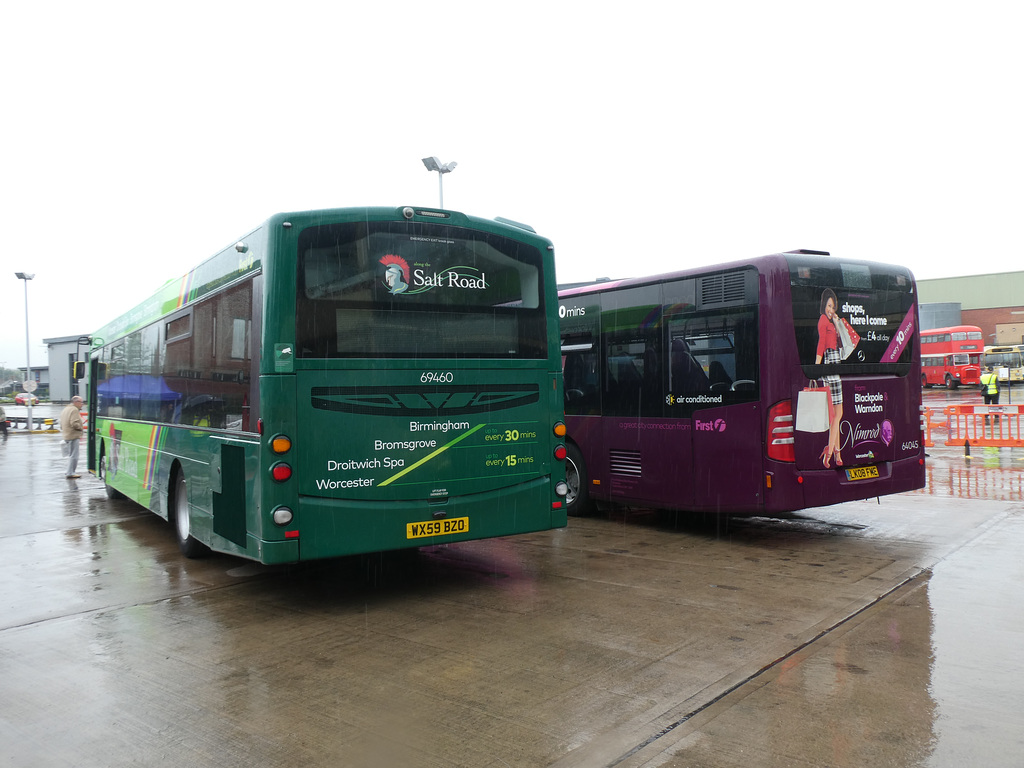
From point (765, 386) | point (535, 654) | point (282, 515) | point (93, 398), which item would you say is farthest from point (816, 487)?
point (93, 398)

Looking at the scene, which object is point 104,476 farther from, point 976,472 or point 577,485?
point 976,472

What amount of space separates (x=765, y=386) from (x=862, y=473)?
1598mm

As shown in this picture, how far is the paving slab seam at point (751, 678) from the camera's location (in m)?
3.88

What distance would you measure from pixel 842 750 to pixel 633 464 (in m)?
6.30

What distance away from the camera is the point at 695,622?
596 centimetres

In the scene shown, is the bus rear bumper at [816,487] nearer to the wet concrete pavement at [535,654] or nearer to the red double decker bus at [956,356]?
the wet concrete pavement at [535,654]

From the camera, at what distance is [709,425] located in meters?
9.05

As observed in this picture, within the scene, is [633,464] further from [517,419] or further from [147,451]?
[147,451]

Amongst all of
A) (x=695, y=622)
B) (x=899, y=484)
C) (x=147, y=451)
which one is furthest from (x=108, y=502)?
(x=899, y=484)

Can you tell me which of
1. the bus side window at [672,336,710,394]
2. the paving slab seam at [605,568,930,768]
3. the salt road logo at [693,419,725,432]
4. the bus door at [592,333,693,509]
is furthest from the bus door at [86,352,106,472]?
the paving slab seam at [605,568,930,768]

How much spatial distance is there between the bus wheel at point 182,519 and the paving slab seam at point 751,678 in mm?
6083

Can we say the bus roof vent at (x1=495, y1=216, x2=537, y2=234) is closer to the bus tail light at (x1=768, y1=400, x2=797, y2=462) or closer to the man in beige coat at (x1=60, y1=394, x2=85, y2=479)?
the bus tail light at (x1=768, y1=400, x2=797, y2=462)

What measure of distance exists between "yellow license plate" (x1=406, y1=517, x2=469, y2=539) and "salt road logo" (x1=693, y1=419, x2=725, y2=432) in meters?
3.43

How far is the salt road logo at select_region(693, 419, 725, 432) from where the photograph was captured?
29.2 ft
